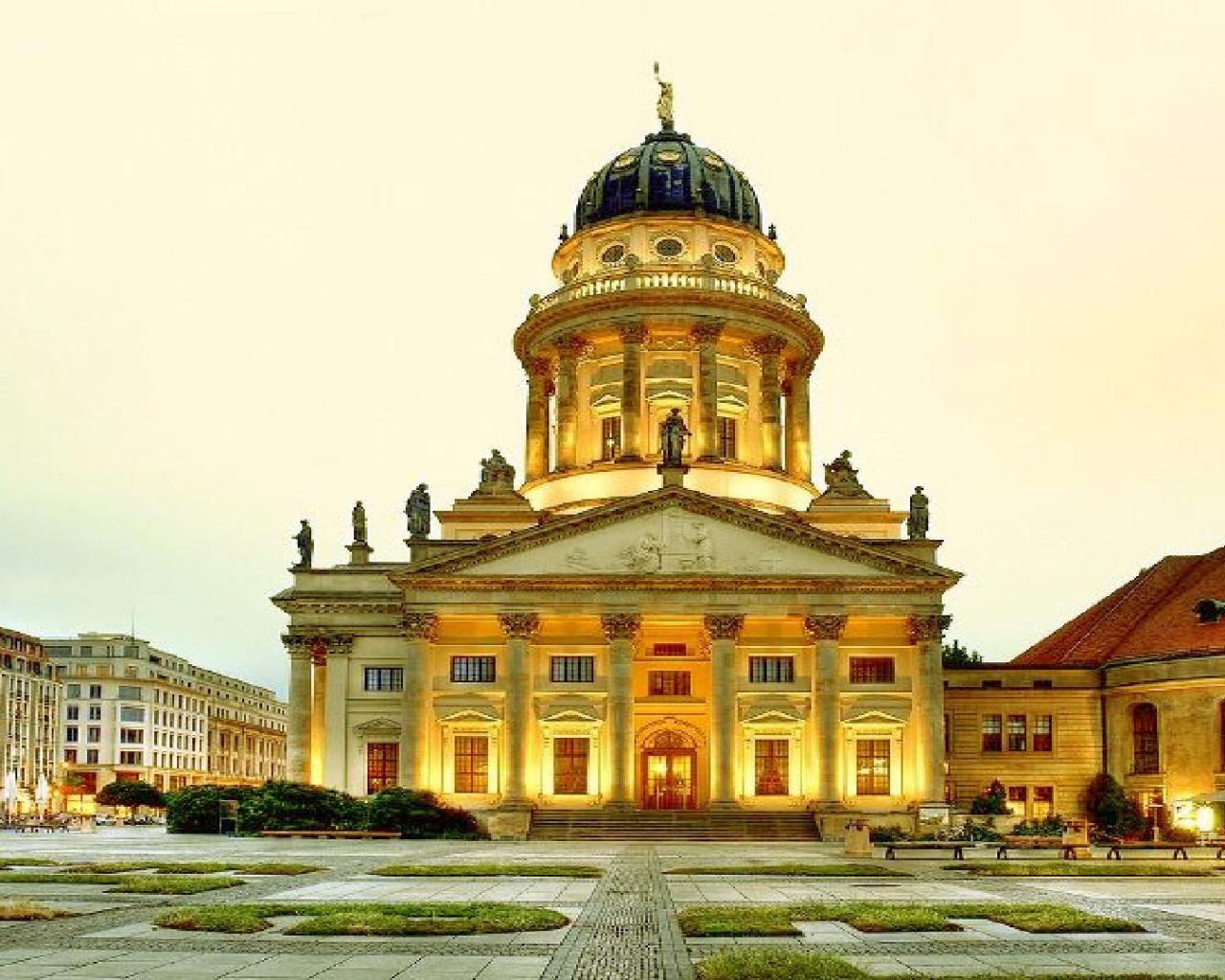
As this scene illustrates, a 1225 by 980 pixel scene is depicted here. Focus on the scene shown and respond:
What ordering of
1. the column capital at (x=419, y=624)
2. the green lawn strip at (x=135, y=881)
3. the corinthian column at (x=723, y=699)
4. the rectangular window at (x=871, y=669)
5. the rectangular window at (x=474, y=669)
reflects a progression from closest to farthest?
the green lawn strip at (x=135, y=881), the corinthian column at (x=723, y=699), the column capital at (x=419, y=624), the rectangular window at (x=871, y=669), the rectangular window at (x=474, y=669)

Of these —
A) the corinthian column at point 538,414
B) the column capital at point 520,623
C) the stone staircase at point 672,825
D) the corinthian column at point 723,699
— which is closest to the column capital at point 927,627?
the corinthian column at point 723,699

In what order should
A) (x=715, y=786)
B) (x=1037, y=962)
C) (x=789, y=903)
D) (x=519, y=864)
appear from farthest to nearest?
(x=715, y=786)
(x=519, y=864)
(x=789, y=903)
(x=1037, y=962)

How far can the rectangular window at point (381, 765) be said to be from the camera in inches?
3044

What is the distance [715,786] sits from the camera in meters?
70.1

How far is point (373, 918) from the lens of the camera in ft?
85.1

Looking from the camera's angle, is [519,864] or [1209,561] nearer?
[519,864]

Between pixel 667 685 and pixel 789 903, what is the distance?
46061 mm

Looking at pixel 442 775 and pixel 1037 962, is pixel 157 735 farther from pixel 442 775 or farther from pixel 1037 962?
pixel 1037 962

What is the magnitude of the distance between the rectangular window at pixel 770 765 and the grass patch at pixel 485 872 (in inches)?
1287

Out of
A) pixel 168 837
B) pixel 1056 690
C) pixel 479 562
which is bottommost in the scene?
pixel 168 837

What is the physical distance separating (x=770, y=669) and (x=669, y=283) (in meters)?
23.7

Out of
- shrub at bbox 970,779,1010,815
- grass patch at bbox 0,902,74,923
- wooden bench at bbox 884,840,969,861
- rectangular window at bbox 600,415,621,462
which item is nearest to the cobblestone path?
grass patch at bbox 0,902,74,923

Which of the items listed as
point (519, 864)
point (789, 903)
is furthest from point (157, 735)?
point (789, 903)

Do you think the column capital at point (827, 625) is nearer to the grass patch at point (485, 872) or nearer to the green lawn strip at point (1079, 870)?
the green lawn strip at point (1079, 870)
